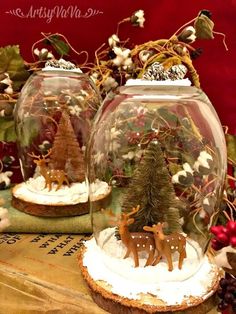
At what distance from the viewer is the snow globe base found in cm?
62

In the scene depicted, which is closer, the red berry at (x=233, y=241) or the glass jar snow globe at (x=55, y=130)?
the red berry at (x=233, y=241)

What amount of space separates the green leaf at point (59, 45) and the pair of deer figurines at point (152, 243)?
607 mm

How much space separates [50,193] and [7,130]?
0.25 m

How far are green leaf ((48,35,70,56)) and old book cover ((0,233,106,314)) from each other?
0.54 meters

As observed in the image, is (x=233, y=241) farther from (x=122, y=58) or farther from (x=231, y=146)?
(x=122, y=58)

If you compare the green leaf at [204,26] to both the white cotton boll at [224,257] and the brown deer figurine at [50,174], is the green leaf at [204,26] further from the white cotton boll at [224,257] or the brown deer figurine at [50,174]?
the white cotton boll at [224,257]

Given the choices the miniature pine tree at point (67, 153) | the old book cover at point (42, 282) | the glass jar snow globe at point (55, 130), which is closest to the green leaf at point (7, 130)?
the glass jar snow globe at point (55, 130)

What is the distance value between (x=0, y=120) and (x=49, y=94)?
18 cm

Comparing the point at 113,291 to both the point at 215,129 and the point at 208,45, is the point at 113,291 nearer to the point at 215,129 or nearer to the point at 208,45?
the point at 215,129

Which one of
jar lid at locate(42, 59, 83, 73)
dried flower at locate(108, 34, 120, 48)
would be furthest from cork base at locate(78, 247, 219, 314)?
dried flower at locate(108, 34, 120, 48)

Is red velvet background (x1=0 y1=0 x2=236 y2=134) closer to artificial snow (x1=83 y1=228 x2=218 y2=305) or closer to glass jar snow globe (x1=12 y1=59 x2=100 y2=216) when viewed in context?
glass jar snow globe (x1=12 y1=59 x2=100 y2=216)

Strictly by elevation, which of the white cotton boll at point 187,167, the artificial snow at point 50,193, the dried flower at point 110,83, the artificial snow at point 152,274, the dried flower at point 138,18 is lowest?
the artificial snow at point 152,274

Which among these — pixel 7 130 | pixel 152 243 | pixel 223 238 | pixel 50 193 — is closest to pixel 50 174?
pixel 50 193

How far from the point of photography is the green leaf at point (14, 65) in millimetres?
1104
